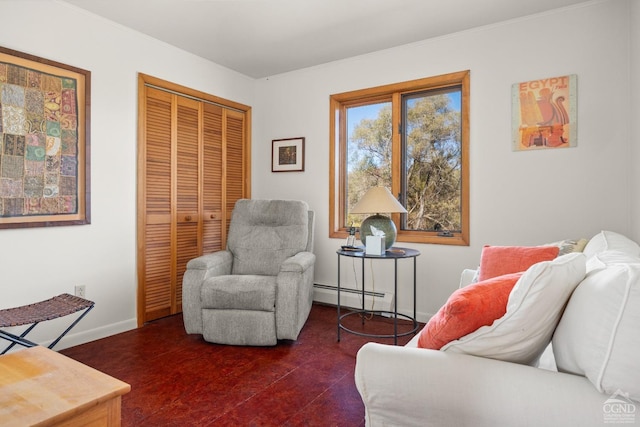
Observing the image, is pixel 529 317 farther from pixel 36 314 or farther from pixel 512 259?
pixel 36 314

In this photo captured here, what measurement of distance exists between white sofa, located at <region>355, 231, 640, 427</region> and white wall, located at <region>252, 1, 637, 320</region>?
1.89m

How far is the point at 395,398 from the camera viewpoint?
1.07 m

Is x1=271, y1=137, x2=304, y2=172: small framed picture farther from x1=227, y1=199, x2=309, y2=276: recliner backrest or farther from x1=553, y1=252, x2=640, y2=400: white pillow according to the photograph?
x1=553, y1=252, x2=640, y2=400: white pillow

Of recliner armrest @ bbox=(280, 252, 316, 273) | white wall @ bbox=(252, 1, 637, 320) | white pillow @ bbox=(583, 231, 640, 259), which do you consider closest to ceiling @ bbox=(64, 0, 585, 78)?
white wall @ bbox=(252, 1, 637, 320)

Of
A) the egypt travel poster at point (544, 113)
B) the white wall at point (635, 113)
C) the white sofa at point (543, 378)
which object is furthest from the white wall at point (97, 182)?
the white wall at point (635, 113)

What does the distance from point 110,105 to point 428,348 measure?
288cm

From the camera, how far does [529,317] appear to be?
3.29ft

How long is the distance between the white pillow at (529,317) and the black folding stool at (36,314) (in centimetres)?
204

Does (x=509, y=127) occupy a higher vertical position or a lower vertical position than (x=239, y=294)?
higher

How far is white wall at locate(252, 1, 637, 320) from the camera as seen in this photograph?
2.51 metres

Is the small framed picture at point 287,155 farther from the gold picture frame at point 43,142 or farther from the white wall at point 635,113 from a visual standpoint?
the white wall at point 635,113

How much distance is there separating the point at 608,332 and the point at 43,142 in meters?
3.08

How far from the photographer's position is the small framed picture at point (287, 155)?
3.90 metres

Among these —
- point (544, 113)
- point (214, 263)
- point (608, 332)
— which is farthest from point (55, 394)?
point (544, 113)
